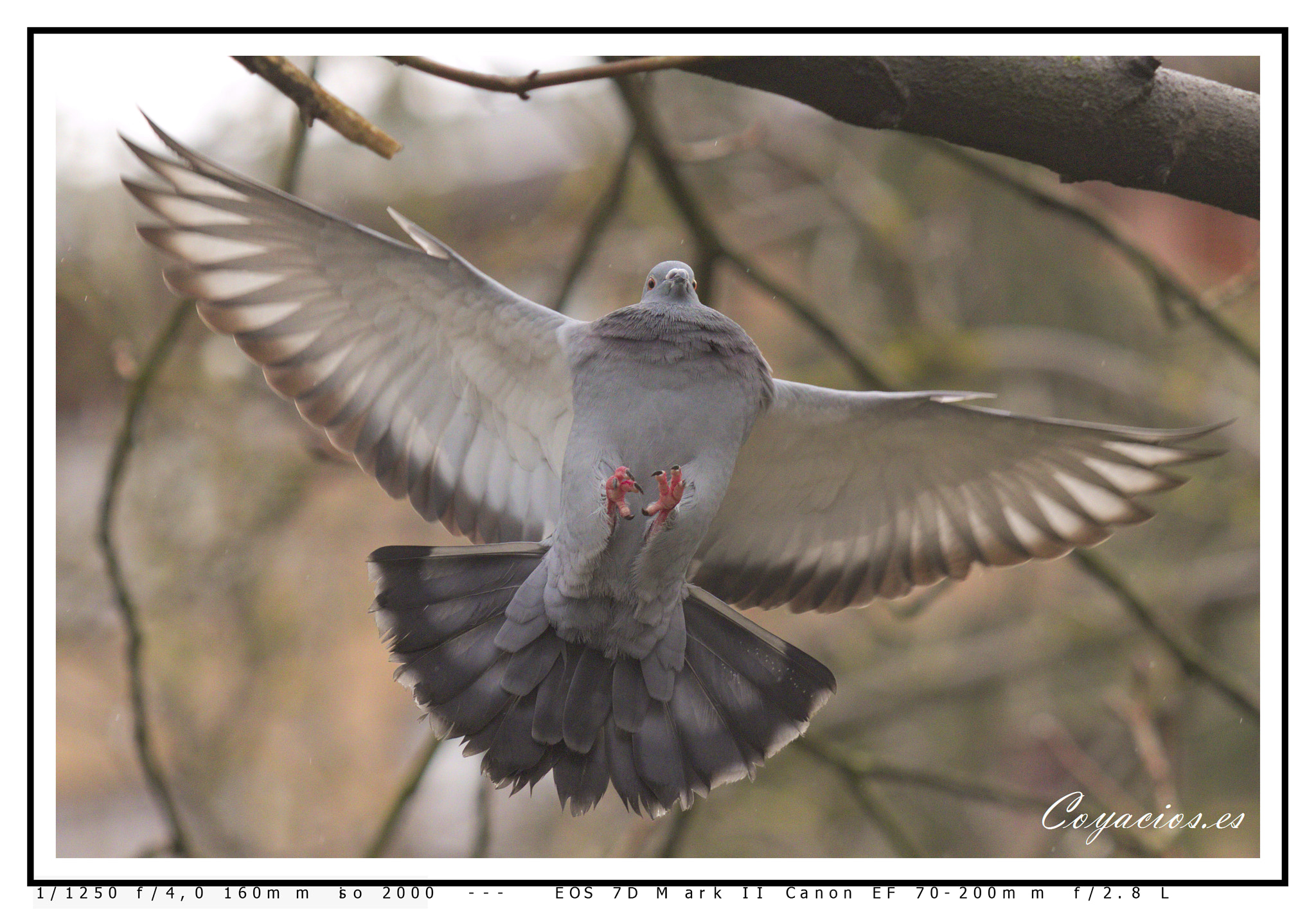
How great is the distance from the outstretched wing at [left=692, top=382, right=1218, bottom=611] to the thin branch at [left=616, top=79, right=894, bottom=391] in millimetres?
512

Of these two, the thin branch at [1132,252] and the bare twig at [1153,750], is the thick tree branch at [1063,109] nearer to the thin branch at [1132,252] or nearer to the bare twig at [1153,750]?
the thin branch at [1132,252]

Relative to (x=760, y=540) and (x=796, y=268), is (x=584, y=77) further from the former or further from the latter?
(x=796, y=268)

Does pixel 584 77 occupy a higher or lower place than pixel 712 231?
lower

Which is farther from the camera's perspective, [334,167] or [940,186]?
[940,186]

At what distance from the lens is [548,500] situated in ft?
8.13

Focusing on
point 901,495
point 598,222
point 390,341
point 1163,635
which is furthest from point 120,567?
point 1163,635

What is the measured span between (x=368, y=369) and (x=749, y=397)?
2.94 feet

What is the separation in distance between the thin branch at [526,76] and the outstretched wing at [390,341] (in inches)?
11.9

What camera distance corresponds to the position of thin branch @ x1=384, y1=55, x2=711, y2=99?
73.5 inches

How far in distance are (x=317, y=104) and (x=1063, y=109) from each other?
148 centimetres

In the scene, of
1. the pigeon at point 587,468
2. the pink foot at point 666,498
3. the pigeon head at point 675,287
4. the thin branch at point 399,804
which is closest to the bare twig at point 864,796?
the pigeon at point 587,468

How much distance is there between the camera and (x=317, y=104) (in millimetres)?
2012

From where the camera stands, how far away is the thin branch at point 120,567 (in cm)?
272
